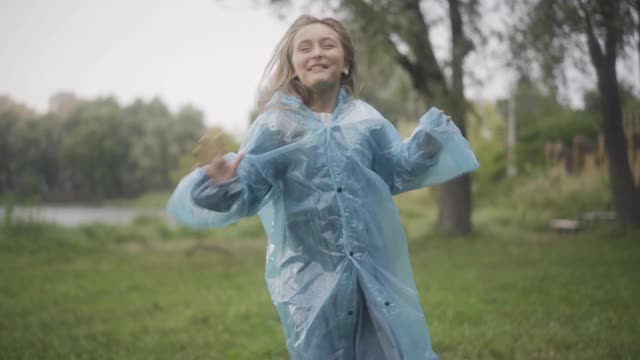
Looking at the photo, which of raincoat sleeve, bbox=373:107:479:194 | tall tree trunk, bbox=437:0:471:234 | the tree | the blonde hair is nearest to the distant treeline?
tall tree trunk, bbox=437:0:471:234

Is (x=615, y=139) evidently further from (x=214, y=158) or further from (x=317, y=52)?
(x=214, y=158)

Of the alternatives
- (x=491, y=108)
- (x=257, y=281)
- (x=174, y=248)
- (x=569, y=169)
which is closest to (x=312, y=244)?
(x=257, y=281)

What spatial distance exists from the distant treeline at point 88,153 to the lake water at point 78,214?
0.30 m

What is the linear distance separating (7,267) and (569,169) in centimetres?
1943

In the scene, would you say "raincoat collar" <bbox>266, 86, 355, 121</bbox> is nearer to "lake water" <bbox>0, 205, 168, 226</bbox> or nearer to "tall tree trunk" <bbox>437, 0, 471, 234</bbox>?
"tall tree trunk" <bbox>437, 0, 471, 234</bbox>

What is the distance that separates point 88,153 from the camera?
16688mm

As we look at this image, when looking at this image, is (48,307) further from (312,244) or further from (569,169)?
(569,169)

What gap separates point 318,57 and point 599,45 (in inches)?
380

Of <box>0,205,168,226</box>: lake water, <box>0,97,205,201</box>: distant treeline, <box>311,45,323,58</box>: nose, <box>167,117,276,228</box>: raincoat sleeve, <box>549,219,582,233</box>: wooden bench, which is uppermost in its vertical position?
<box>0,97,205,201</box>: distant treeline

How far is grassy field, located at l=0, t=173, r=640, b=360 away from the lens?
5164 millimetres

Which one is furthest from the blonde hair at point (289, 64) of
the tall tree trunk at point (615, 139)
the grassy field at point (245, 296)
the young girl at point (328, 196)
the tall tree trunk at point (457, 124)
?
the tall tree trunk at point (615, 139)

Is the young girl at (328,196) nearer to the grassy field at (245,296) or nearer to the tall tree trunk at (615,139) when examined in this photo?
the grassy field at (245,296)

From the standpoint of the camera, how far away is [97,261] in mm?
11133

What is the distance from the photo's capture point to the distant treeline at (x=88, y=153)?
14656mm
